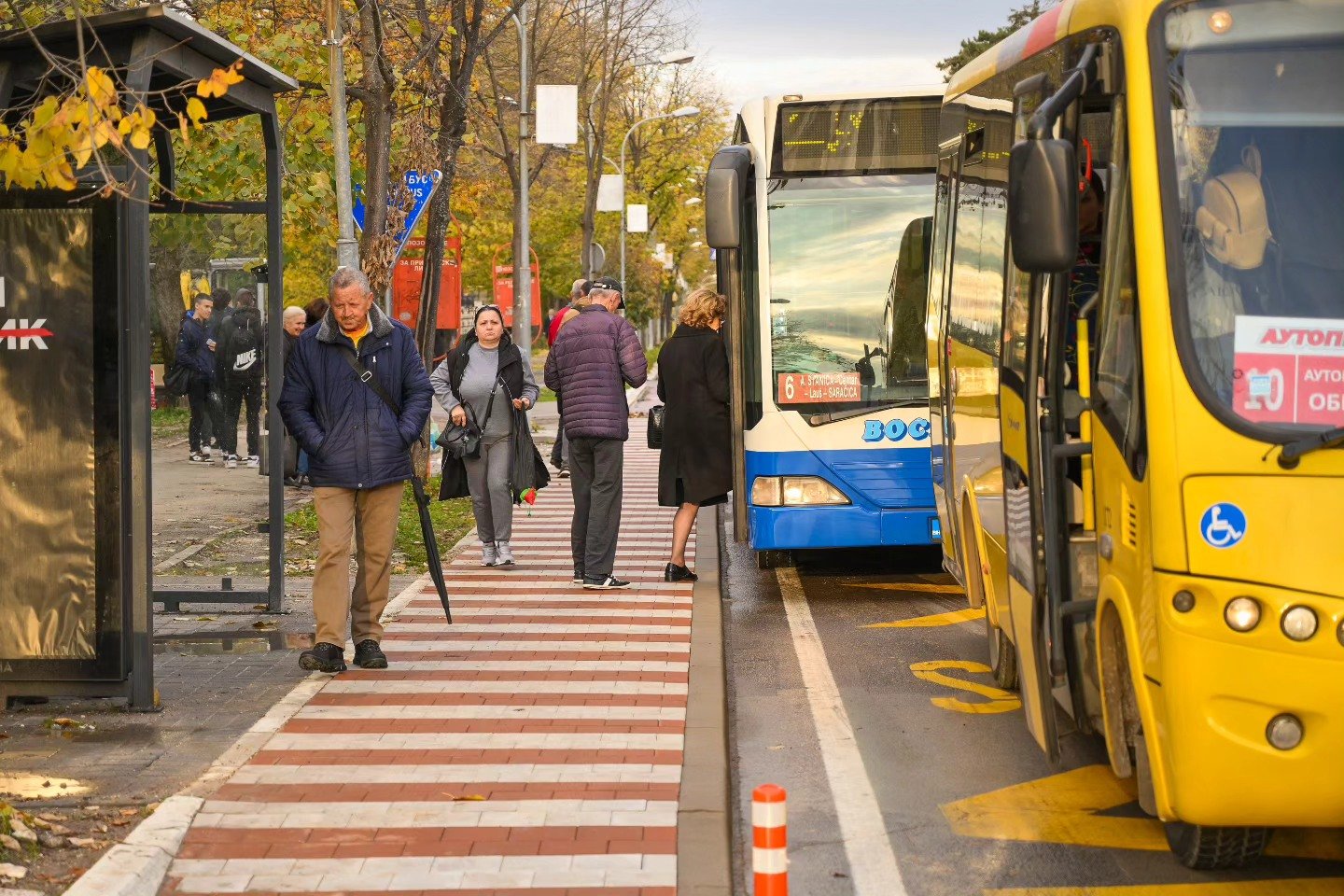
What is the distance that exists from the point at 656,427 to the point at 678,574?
1046 millimetres

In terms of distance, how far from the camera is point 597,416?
12156 millimetres

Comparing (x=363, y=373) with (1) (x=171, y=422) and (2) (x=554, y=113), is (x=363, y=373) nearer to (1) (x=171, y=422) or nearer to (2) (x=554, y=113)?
(1) (x=171, y=422)

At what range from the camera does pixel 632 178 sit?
61.1m

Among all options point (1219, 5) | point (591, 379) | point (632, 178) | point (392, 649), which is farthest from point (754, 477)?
point (632, 178)

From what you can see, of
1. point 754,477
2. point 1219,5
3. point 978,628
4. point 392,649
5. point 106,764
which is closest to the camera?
point 1219,5

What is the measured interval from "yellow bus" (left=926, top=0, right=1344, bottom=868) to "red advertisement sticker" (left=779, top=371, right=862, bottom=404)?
17.4ft

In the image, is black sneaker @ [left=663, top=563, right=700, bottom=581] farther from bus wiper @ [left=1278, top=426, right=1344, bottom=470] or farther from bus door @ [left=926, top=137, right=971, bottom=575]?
bus wiper @ [left=1278, top=426, right=1344, bottom=470]

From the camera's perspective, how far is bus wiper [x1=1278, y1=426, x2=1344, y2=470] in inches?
204

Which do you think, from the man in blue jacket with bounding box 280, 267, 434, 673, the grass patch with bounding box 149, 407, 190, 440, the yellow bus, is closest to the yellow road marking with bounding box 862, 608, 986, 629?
the man in blue jacket with bounding box 280, 267, 434, 673

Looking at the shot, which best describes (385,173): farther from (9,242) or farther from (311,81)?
(9,242)

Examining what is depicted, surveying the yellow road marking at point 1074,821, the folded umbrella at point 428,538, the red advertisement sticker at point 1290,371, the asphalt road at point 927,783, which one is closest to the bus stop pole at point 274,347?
the folded umbrella at point 428,538

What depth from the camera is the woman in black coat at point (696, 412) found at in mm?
12578

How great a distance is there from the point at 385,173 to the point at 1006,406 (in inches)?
447

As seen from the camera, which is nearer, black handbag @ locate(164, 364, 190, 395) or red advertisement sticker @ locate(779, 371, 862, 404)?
black handbag @ locate(164, 364, 190, 395)
